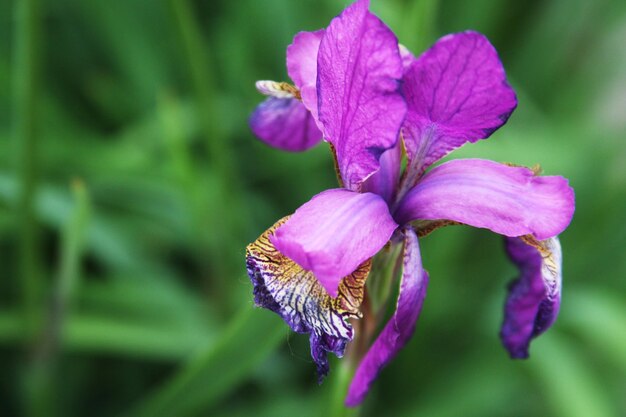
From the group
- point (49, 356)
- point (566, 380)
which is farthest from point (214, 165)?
point (566, 380)

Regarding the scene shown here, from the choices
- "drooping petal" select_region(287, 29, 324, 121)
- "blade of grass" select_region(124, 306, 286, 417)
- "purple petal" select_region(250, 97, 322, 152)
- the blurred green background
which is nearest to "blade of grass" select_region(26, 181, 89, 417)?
the blurred green background

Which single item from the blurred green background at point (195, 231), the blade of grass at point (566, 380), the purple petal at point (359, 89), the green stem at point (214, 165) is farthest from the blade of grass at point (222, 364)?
the blade of grass at point (566, 380)

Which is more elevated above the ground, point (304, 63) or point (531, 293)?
point (304, 63)

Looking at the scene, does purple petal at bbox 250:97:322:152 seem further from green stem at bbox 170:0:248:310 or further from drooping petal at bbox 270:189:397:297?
green stem at bbox 170:0:248:310

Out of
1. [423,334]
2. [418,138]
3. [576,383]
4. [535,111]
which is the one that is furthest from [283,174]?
[418,138]

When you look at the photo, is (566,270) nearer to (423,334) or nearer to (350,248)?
(423,334)

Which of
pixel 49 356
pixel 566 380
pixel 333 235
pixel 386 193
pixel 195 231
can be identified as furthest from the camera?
pixel 195 231

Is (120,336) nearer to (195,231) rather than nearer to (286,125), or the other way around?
(195,231)
